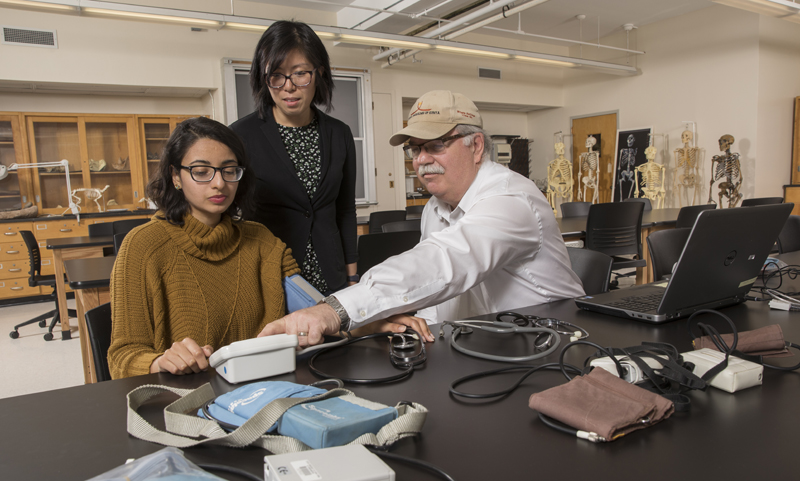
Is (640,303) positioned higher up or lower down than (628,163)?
lower down

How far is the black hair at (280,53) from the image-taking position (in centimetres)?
177

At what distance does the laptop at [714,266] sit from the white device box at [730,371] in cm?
27

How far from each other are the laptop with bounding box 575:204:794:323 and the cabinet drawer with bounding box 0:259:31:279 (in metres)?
6.46

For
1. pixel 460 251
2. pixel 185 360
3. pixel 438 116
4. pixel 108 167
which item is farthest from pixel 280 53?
pixel 108 167

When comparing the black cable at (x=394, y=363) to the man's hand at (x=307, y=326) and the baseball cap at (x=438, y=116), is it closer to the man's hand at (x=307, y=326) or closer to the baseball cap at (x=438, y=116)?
the man's hand at (x=307, y=326)

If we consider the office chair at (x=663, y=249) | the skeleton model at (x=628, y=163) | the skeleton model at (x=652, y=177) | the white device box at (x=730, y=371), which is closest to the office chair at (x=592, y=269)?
the office chair at (x=663, y=249)

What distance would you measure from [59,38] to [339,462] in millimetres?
6815

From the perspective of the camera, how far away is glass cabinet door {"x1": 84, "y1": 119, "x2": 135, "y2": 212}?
6.57m

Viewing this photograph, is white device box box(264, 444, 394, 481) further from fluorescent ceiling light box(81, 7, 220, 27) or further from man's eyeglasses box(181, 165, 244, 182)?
fluorescent ceiling light box(81, 7, 220, 27)

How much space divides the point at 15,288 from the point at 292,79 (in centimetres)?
572

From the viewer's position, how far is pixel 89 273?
2.61m

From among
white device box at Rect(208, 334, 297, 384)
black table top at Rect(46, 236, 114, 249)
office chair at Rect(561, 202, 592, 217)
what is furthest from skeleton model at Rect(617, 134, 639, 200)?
white device box at Rect(208, 334, 297, 384)

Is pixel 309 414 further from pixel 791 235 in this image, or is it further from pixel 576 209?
pixel 576 209

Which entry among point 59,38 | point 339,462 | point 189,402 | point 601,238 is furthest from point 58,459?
point 59,38
